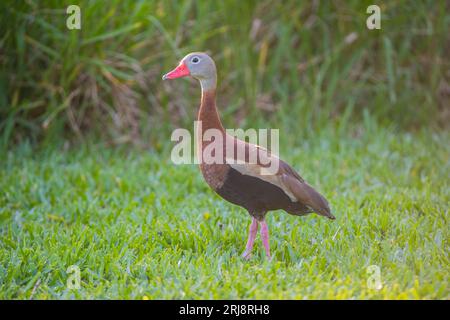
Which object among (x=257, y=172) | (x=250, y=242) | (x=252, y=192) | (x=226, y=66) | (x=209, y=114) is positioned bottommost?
(x=250, y=242)

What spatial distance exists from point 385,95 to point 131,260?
14.0 feet

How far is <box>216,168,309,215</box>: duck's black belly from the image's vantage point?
3.55 meters

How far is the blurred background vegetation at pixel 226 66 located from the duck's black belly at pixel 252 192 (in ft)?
9.42

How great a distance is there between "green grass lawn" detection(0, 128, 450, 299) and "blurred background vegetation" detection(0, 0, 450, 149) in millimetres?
416

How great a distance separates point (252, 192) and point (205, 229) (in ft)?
2.32

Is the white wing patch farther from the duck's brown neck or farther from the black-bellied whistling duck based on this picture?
Result: the duck's brown neck

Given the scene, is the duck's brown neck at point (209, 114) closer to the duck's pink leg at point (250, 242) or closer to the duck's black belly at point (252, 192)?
the duck's black belly at point (252, 192)

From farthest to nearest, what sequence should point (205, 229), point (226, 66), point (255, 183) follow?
point (226, 66)
point (205, 229)
point (255, 183)

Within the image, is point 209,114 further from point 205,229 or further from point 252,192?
point 205,229

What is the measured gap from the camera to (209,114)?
3.71 metres

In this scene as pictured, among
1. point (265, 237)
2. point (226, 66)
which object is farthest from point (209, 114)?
point (226, 66)

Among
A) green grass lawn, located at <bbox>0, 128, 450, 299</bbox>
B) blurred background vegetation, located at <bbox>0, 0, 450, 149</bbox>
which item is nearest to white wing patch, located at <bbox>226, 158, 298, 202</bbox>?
green grass lawn, located at <bbox>0, 128, 450, 299</bbox>

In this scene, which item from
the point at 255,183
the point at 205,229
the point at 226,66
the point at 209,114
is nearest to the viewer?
the point at 255,183
